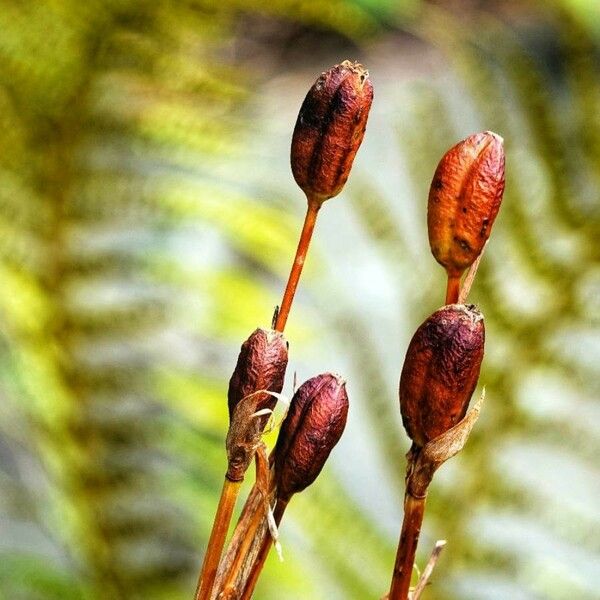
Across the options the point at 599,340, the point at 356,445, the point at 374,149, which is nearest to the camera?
the point at 599,340

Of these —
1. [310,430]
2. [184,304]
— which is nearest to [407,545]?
[310,430]

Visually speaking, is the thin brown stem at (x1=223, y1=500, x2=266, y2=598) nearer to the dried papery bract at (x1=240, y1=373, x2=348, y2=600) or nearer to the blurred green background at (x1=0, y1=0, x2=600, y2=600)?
the dried papery bract at (x1=240, y1=373, x2=348, y2=600)

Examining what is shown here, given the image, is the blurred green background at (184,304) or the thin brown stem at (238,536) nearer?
the thin brown stem at (238,536)

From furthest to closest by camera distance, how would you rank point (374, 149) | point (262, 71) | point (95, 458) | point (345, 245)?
point (262, 71)
point (374, 149)
point (345, 245)
point (95, 458)

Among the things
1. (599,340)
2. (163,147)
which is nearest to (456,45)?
(163,147)

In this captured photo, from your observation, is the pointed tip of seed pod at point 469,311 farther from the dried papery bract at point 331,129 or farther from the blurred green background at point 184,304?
the blurred green background at point 184,304

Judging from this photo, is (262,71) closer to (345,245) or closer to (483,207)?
(345,245)

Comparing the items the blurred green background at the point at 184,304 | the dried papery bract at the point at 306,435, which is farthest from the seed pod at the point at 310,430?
the blurred green background at the point at 184,304
